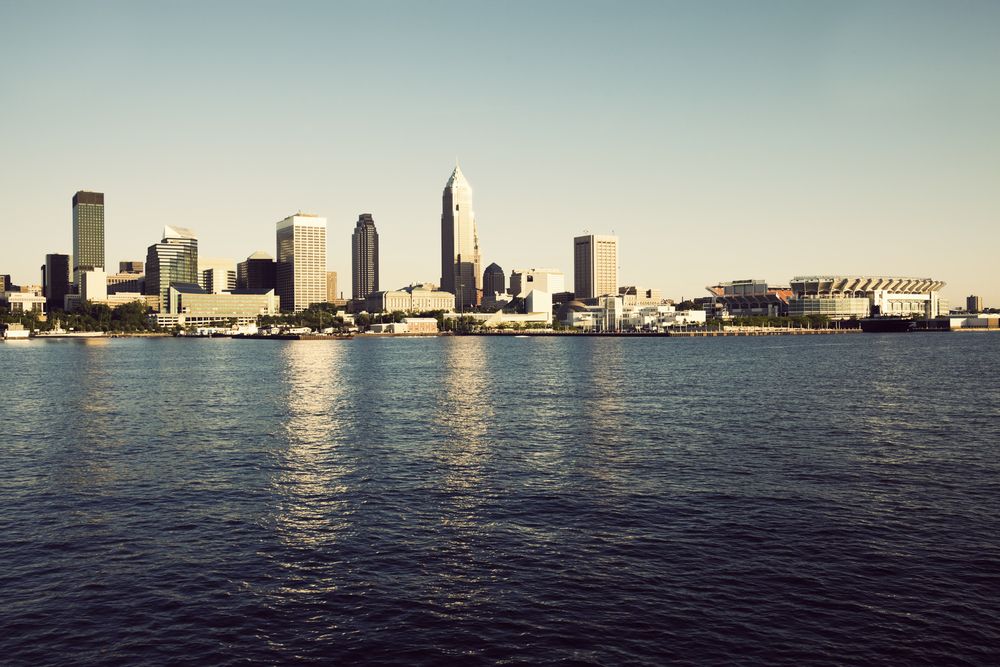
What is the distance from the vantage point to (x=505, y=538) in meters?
33.4

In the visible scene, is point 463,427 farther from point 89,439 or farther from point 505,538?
point 505,538

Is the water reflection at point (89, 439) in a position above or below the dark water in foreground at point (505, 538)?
above

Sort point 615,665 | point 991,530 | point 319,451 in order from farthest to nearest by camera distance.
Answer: point 319,451
point 991,530
point 615,665

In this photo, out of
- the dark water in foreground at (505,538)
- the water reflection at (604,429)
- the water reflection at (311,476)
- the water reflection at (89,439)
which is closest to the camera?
the dark water in foreground at (505,538)

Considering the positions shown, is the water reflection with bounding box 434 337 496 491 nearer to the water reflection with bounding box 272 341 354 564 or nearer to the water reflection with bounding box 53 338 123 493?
the water reflection with bounding box 272 341 354 564

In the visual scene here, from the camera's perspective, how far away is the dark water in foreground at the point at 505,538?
23.8 meters

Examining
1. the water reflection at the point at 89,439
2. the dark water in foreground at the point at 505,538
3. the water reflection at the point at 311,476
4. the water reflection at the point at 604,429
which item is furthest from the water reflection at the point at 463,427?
the water reflection at the point at 89,439

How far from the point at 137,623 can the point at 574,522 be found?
1886cm

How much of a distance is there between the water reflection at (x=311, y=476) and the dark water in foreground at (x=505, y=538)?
27 cm

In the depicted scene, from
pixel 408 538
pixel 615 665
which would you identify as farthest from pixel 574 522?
pixel 615 665

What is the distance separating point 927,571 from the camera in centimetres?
2873

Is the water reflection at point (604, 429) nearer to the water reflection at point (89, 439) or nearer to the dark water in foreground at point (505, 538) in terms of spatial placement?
the dark water in foreground at point (505, 538)

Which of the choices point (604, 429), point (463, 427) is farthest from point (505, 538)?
point (463, 427)

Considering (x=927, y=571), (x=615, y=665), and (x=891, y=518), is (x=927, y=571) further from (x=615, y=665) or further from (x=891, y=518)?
(x=615, y=665)
